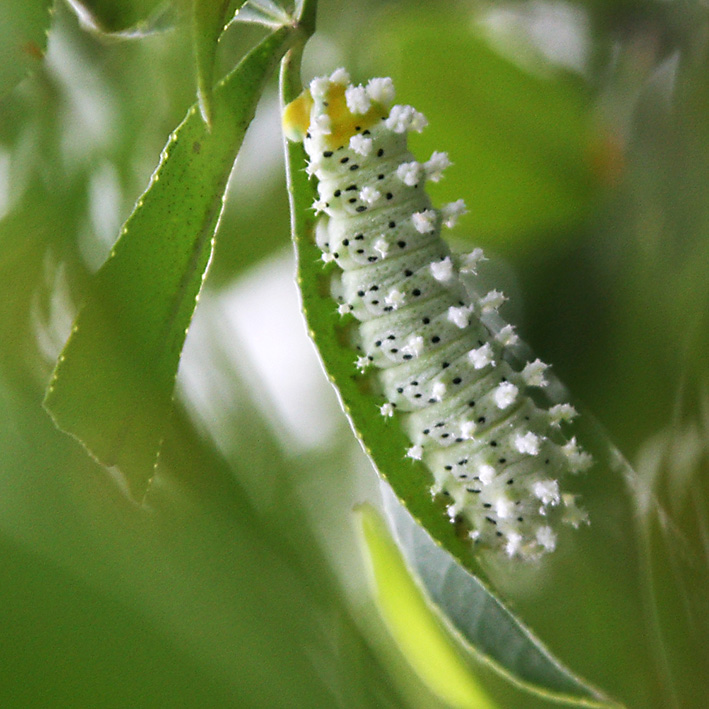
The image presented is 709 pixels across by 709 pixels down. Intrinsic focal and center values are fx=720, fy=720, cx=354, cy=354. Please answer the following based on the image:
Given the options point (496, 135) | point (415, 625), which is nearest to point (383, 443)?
point (415, 625)

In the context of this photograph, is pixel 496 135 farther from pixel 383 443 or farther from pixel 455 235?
pixel 383 443

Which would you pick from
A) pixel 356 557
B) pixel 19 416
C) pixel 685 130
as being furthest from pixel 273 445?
pixel 685 130

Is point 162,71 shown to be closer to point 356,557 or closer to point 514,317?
point 514,317

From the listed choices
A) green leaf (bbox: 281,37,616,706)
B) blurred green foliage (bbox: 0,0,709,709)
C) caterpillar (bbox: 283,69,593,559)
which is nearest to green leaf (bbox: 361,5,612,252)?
blurred green foliage (bbox: 0,0,709,709)

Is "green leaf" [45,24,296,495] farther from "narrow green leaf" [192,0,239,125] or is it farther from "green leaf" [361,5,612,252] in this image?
"green leaf" [361,5,612,252]

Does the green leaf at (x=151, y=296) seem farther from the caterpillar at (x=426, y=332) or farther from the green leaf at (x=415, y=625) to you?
the green leaf at (x=415, y=625)

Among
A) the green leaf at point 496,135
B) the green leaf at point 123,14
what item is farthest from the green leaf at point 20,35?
the green leaf at point 496,135
